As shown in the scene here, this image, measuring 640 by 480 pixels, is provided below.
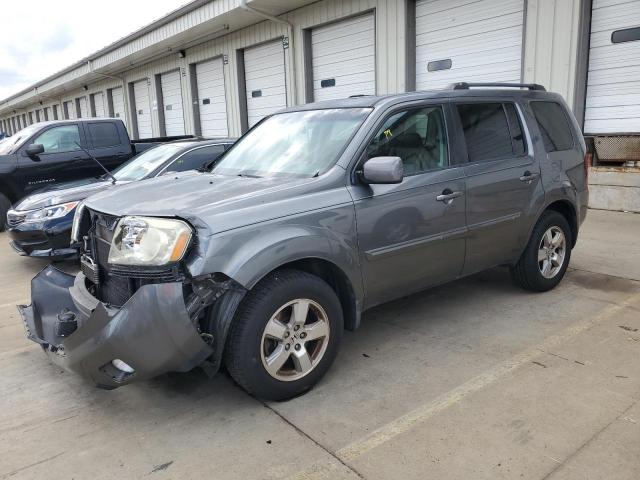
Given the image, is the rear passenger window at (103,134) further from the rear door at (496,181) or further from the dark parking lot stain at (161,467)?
the dark parking lot stain at (161,467)

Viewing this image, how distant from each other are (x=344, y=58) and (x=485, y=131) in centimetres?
863

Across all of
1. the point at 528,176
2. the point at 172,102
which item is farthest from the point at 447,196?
the point at 172,102

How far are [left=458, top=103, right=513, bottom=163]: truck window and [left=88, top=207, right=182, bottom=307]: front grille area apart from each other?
2.53 meters

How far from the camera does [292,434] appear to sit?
2.86 metres

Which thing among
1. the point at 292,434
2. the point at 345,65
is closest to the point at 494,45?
the point at 345,65

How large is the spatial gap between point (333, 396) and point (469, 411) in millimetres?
794

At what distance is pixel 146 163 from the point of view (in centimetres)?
709

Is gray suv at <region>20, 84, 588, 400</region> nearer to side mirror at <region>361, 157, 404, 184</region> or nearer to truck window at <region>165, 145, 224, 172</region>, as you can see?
side mirror at <region>361, 157, 404, 184</region>

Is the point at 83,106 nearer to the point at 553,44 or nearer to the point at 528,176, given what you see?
the point at 553,44

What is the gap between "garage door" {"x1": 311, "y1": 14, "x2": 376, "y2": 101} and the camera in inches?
460

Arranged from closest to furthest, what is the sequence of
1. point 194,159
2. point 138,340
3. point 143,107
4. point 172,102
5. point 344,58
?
1. point 138,340
2. point 194,159
3. point 344,58
4. point 172,102
5. point 143,107

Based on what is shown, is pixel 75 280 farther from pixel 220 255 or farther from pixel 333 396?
pixel 333 396

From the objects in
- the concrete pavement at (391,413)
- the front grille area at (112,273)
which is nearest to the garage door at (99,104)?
the concrete pavement at (391,413)

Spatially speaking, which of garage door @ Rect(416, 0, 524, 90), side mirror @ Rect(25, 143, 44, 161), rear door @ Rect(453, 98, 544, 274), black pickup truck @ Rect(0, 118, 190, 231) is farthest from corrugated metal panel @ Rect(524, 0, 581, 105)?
side mirror @ Rect(25, 143, 44, 161)
